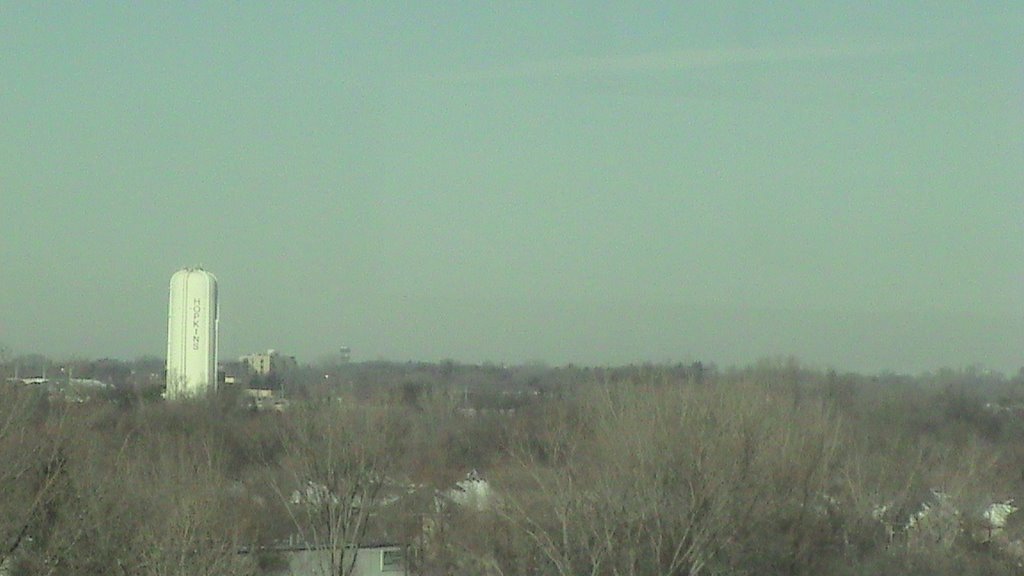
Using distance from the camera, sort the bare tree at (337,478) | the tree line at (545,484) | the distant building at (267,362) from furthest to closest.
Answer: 1. the distant building at (267,362)
2. the bare tree at (337,478)
3. the tree line at (545,484)

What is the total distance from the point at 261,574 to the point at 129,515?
19.6 feet

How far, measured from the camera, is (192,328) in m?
42.3

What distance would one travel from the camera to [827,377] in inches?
1540

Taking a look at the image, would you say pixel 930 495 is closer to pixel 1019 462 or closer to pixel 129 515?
pixel 1019 462

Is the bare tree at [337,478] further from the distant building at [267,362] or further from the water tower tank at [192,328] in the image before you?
the distant building at [267,362]

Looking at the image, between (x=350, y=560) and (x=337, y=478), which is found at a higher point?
(x=337, y=478)

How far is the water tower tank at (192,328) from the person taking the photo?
4188cm

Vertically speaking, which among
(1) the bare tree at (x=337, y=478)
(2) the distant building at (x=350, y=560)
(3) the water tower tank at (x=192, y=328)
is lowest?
(2) the distant building at (x=350, y=560)

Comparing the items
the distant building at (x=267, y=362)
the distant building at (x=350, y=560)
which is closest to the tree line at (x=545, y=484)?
the distant building at (x=350, y=560)

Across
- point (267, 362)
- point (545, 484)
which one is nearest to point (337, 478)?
point (545, 484)

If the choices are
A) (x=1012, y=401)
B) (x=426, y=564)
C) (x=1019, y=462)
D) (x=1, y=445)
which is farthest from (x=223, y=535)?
(x=1012, y=401)

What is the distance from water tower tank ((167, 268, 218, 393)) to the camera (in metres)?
41.9

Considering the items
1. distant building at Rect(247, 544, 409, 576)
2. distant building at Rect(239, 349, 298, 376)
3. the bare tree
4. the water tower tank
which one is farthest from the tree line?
distant building at Rect(239, 349, 298, 376)

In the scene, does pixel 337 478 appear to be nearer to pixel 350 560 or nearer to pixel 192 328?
pixel 350 560
